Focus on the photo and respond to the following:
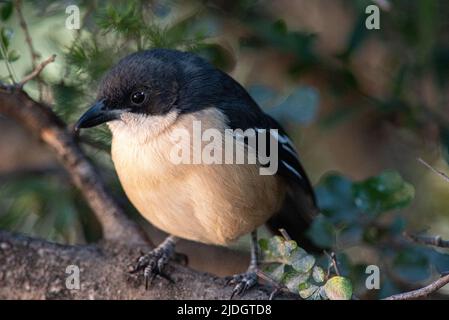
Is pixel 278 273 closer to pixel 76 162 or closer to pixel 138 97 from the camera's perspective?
pixel 138 97

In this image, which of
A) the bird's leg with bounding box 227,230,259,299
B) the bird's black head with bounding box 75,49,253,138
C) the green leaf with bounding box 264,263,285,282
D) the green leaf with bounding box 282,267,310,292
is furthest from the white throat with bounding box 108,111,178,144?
the green leaf with bounding box 282,267,310,292

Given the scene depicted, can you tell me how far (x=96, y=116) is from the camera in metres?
3.67

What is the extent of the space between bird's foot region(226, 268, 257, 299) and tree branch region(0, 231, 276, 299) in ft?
0.08

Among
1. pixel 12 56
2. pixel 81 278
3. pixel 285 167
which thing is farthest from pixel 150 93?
pixel 81 278

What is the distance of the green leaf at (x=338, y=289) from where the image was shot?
114 inches

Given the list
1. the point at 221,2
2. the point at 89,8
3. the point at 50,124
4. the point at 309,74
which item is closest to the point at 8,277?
the point at 50,124

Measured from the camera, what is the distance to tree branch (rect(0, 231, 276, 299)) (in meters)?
3.62

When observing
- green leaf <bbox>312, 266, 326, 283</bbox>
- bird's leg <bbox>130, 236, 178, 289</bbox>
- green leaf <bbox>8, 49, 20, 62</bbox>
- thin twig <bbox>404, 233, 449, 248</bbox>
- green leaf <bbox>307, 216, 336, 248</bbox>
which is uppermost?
green leaf <bbox>8, 49, 20, 62</bbox>

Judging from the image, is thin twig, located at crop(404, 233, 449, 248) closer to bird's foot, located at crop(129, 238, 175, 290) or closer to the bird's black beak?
bird's foot, located at crop(129, 238, 175, 290)

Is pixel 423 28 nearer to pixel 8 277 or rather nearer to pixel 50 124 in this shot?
pixel 50 124

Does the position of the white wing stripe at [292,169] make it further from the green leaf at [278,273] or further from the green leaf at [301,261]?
the green leaf at [301,261]

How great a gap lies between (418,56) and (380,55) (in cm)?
111

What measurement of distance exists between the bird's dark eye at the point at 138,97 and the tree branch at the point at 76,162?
55cm

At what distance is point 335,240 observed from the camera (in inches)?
148
